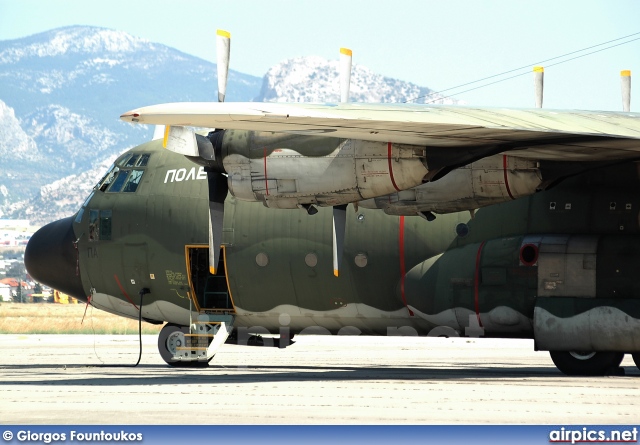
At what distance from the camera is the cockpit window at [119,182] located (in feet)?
81.6

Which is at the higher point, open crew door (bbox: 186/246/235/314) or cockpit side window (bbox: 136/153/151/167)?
cockpit side window (bbox: 136/153/151/167)

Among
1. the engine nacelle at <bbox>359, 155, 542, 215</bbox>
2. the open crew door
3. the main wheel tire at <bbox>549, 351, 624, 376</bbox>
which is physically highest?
the engine nacelle at <bbox>359, 155, 542, 215</bbox>

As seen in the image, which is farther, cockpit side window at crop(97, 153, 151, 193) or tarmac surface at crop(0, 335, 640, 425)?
cockpit side window at crop(97, 153, 151, 193)

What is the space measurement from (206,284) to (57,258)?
4186 mm

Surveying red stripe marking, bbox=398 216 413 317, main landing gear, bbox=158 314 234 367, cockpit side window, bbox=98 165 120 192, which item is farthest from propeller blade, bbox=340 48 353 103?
cockpit side window, bbox=98 165 120 192

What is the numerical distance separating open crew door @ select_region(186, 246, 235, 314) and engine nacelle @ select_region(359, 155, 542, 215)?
5.44 meters

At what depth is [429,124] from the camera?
16.1 meters

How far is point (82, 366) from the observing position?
84.7 feet

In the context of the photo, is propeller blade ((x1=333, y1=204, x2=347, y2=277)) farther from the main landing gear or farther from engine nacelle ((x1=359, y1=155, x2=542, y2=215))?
the main landing gear

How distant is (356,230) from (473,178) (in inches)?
163

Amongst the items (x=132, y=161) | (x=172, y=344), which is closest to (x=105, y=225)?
(x=132, y=161)

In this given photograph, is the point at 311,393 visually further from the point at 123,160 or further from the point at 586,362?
the point at 123,160

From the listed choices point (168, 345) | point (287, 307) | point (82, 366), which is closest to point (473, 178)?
point (287, 307)

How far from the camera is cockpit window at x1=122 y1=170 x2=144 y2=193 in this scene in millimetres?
24625
